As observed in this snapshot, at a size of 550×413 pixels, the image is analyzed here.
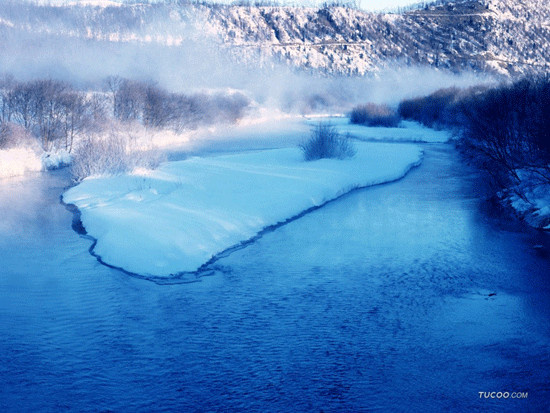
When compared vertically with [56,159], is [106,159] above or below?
above

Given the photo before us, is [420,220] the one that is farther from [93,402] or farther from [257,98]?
[257,98]

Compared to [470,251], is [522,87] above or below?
above

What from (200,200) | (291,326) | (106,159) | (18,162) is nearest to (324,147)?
(106,159)

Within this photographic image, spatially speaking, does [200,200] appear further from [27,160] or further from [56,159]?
[56,159]

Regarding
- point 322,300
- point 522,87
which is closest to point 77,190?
point 322,300

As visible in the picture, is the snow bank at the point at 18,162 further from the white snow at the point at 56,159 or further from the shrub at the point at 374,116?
the shrub at the point at 374,116

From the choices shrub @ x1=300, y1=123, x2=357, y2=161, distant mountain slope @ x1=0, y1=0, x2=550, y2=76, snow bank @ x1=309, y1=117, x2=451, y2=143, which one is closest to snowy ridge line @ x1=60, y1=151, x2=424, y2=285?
Result: shrub @ x1=300, y1=123, x2=357, y2=161
